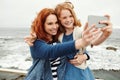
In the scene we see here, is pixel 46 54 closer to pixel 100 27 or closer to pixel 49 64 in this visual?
pixel 49 64

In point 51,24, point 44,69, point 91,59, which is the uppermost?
point 51,24

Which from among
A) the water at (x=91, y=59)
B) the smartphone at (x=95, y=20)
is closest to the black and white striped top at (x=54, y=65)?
the smartphone at (x=95, y=20)

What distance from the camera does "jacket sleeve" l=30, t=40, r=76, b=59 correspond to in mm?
1241

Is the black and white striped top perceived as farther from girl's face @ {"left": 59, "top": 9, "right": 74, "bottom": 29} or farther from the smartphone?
the smartphone

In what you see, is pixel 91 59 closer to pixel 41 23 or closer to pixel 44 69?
pixel 44 69

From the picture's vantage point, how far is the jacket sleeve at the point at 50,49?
4.07 ft

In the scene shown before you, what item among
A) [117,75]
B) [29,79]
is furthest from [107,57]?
[29,79]

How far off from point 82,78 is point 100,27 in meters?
0.36

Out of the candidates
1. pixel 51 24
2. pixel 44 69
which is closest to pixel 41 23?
pixel 51 24

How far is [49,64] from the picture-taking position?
1.46m

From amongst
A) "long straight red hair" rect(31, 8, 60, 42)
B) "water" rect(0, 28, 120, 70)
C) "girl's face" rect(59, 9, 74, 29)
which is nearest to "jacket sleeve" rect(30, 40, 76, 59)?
"long straight red hair" rect(31, 8, 60, 42)

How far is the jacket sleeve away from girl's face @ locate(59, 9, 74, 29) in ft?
0.60

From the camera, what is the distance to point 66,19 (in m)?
1.46

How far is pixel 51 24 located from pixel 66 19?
0.11 meters
